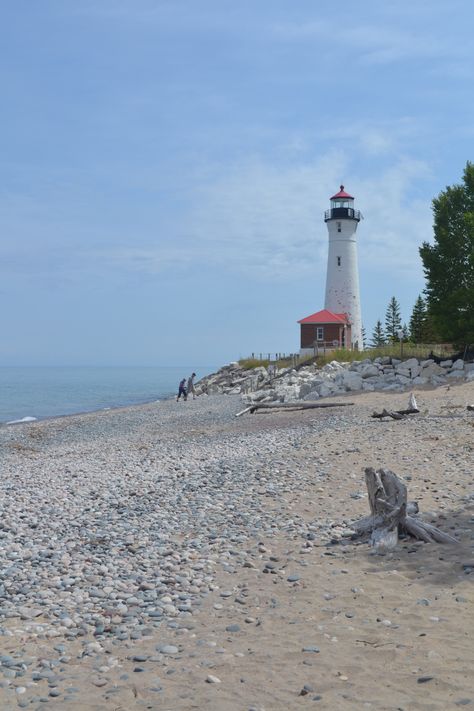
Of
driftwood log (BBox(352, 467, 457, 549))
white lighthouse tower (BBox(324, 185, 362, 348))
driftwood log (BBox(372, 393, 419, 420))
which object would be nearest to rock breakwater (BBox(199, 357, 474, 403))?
driftwood log (BBox(372, 393, 419, 420))

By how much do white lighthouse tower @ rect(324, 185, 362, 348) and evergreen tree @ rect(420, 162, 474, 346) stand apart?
1734cm

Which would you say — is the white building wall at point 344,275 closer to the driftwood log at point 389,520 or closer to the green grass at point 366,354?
the green grass at point 366,354

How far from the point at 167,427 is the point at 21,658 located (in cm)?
2361

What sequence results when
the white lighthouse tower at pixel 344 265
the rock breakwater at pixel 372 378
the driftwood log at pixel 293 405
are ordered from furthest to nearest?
the white lighthouse tower at pixel 344 265
the rock breakwater at pixel 372 378
the driftwood log at pixel 293 405

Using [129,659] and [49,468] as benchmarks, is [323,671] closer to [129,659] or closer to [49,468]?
[129,659]

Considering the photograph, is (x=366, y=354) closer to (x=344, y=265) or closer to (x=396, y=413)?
(x=344, y=265)

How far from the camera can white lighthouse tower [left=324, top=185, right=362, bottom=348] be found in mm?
61531

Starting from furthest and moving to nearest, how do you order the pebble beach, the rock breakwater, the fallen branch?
the rock breakwater, the fallen branch, the pebble beach

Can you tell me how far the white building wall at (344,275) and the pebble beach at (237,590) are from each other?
45485 mm

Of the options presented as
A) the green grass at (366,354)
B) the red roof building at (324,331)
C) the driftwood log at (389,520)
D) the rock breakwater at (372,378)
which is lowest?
the driftwood log at (389,520)

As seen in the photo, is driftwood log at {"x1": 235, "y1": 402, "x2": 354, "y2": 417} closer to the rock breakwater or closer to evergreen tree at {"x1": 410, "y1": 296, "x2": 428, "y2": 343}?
the rock breakwater

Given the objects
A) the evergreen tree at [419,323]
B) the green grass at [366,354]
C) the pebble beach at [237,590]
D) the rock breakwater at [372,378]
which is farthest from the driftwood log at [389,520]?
the evergreen tree at [419,323]

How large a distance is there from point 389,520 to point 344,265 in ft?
176

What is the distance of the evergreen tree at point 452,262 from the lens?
135 feet
